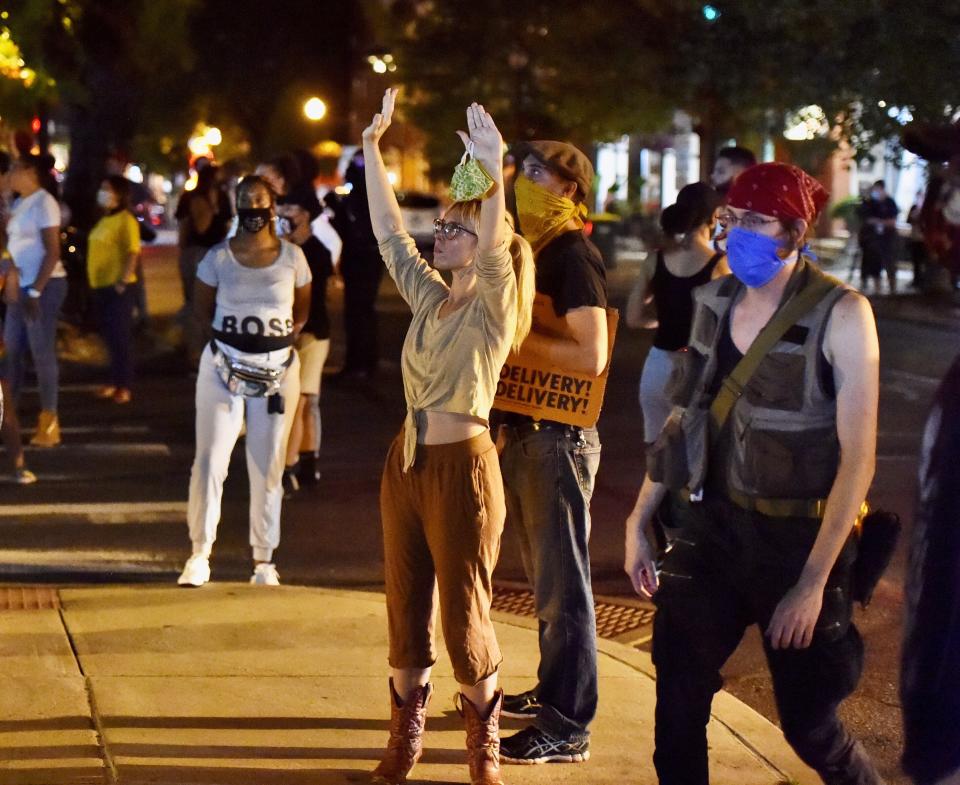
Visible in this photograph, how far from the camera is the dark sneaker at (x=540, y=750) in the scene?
5.10 meters

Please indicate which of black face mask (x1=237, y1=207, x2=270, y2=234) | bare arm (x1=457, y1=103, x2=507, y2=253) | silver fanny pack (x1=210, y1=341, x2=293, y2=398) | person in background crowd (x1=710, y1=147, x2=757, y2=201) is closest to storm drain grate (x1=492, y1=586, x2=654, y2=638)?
silver fanny pack (x1=210, y1=341, x2=293, y2=398)

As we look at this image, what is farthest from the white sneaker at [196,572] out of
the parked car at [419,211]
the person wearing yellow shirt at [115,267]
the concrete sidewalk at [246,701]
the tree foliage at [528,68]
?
the parked car at [419,211]

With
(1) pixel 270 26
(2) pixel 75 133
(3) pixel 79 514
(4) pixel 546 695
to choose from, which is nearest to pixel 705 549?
(4) pixel 546 695

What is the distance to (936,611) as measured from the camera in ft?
8.96

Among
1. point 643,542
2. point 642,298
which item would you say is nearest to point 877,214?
point 642,298

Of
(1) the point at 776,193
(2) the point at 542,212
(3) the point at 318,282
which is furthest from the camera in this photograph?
(3) the point at 318,282

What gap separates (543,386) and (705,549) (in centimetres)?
103

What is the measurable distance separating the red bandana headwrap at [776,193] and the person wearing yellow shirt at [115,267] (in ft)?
31.1

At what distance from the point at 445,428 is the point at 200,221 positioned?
1034 cm

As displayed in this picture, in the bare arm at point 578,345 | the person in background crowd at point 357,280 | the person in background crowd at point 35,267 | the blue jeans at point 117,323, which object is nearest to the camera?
the bare arm at point 578,345

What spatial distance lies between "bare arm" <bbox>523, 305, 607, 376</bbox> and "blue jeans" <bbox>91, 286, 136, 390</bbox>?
346 inches

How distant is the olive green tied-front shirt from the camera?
4.50 m

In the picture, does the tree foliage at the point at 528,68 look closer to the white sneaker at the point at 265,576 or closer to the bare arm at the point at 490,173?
the white sneaker at the point at 265,576

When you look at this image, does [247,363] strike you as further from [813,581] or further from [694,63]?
[694,63]
